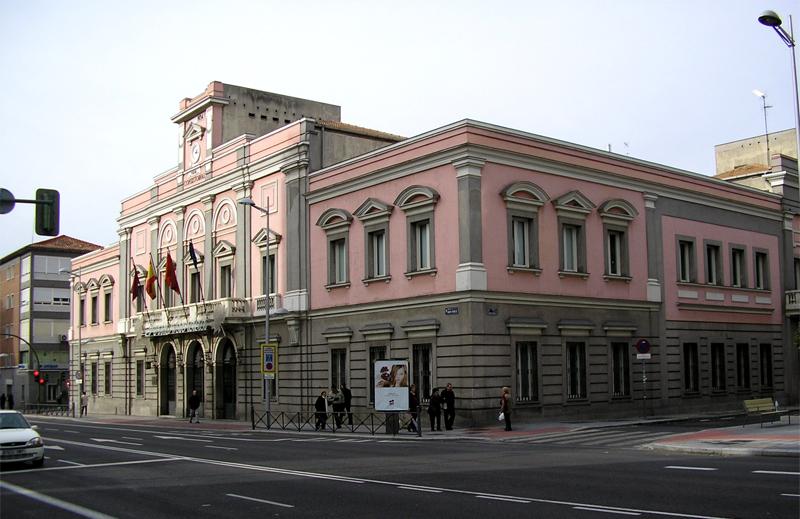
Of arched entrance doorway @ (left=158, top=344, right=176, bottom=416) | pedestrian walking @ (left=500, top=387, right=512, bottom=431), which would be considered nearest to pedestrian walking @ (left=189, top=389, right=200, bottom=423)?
arched entrance doorway @ (left=158, top=344, right=176, bottom=416)

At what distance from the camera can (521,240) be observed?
34500 mm

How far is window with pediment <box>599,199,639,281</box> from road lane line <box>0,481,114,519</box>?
26.1 m

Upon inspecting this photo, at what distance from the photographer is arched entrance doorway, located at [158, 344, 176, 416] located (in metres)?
51.9

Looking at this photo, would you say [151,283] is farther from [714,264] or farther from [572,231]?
[714,264]

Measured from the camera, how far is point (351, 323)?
3781 cm

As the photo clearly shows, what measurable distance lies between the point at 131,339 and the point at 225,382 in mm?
14014

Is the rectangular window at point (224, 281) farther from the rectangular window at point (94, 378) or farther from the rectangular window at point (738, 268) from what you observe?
the rectangular window at point (738, 268)

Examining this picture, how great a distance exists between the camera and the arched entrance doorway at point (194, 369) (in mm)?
48188

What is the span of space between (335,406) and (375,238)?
715 centimetres

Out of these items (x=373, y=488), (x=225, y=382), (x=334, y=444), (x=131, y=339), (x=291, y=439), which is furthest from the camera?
(x=131, y=339)

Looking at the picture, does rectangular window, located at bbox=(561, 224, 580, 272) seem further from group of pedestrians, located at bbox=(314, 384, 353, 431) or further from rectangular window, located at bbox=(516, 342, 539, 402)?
group of pedestrians, located at bbox=(314, 384, 353, 431)

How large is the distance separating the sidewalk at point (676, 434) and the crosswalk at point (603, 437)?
11.9 inches

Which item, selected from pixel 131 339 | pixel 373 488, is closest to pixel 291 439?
pixel 373 488

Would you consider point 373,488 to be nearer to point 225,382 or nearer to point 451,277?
point 451,277
